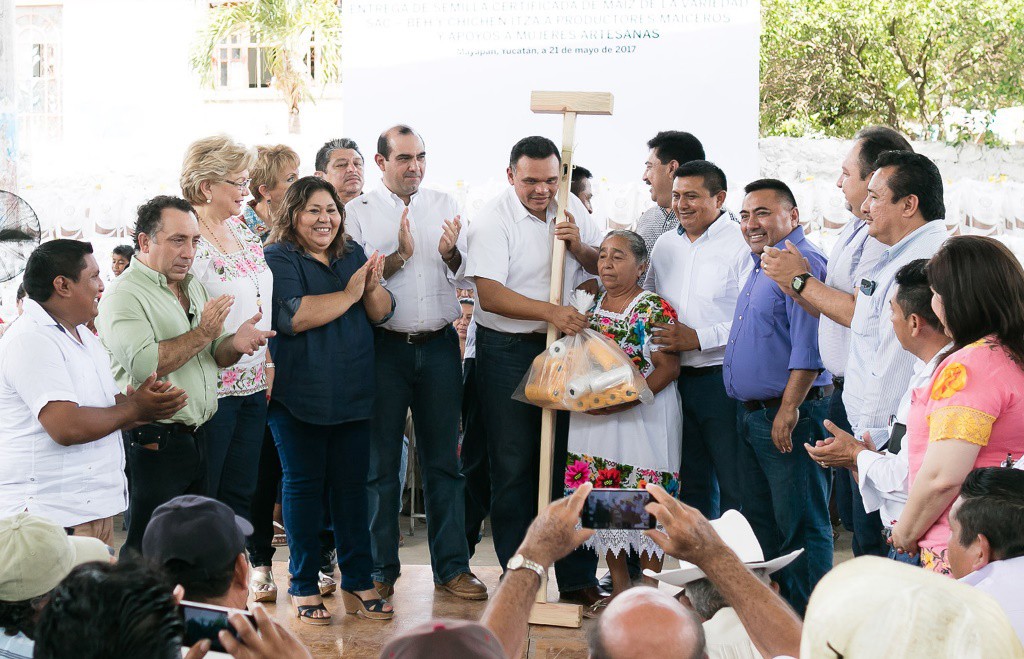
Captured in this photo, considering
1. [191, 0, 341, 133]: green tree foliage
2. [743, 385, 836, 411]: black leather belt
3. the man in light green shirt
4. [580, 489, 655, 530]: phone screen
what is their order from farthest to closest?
[191, 0, 341, 133]: green tree foliage
[743, 385, 836, 411]: black leather belt
the man in light green shirt
[580, 489, 655, 530]: phone screen

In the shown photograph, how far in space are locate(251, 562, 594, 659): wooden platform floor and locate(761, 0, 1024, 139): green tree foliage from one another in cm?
1270

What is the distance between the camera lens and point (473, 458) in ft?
16.6

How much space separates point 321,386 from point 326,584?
1096 mm

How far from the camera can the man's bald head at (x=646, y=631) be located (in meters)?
1.49

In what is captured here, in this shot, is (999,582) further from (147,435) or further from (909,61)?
(909,61)

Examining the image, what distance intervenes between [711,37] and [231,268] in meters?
7.11

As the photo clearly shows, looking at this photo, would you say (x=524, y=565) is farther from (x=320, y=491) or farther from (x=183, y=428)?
(x=320, y=491)

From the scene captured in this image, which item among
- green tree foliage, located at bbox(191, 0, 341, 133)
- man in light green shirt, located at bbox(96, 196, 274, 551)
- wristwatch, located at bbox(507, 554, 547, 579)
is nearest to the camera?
wristwatch, located at bbox(507, 554, 547, 579)

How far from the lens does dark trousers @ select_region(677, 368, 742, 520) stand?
14.6ft

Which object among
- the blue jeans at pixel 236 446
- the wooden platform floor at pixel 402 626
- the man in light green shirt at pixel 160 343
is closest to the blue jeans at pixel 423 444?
the wooden platform floor at pixel 402 626

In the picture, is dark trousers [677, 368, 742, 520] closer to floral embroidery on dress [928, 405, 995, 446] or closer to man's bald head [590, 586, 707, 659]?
floral embroidery on dress [928, 405, 995, 446]

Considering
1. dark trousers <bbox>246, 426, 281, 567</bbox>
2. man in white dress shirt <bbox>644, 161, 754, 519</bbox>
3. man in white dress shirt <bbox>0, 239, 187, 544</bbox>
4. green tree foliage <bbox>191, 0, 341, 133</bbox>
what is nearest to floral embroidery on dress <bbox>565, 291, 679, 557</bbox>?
man in white dress shirt <bbox>644, 161, 754, 519</bbox>

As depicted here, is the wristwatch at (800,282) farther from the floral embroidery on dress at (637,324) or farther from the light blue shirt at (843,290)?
the floral embroidery on dress at (637,324)

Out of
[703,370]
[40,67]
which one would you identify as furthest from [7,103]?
[40,67]
